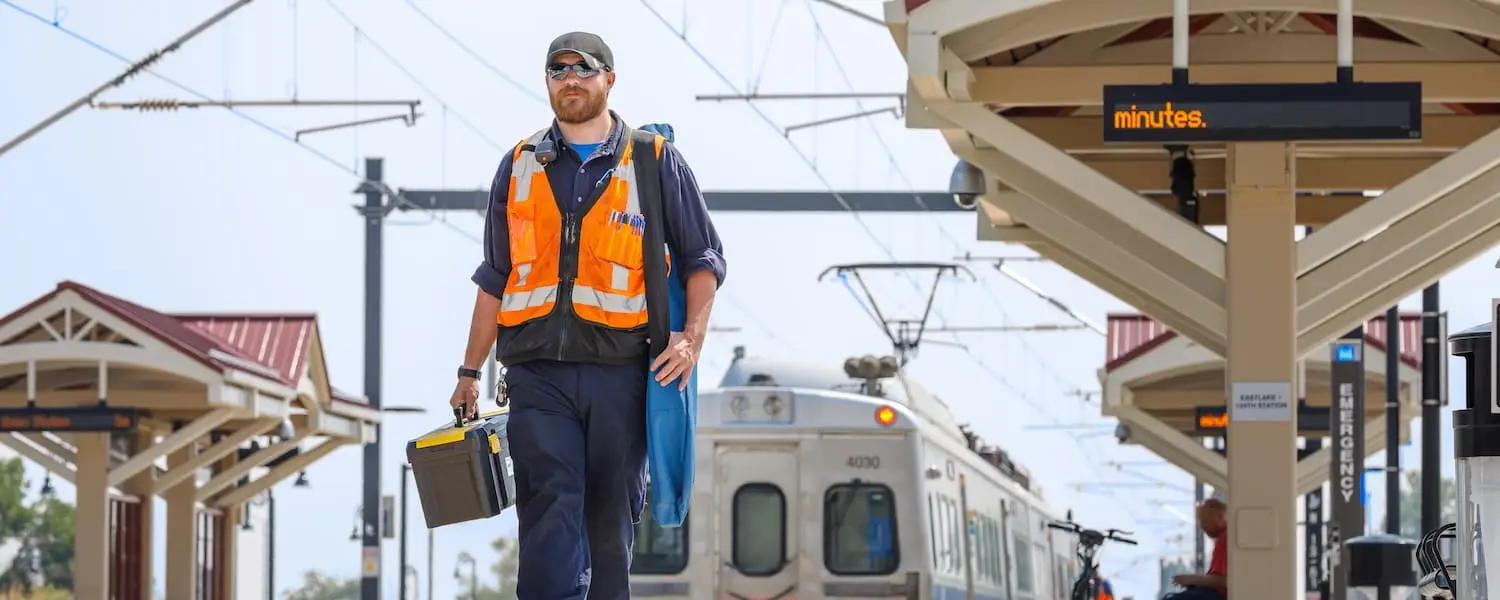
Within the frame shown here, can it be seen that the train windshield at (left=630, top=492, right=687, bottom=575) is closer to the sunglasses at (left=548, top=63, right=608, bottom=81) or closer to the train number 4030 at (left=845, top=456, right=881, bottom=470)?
the train number 4030 at (left=845, top=456, right=881, bottom=470)

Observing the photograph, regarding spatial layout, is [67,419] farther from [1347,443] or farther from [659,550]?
[1347,443]

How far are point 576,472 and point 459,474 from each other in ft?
1.13

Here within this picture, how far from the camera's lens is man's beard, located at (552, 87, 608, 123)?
6.09m

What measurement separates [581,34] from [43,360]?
22975mm

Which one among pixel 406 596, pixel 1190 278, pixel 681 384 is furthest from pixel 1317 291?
pixel 406 596

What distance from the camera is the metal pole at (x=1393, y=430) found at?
1977 cm

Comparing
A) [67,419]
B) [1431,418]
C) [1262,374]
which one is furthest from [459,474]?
[67,419]

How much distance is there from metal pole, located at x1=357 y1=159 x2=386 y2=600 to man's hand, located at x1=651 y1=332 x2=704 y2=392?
1125 inches

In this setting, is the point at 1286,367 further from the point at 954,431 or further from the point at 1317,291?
the point at 954,431

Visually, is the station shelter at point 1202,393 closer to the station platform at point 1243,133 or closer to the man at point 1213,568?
the station platform at point 1243,133

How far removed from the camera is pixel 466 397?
6301 millimetres

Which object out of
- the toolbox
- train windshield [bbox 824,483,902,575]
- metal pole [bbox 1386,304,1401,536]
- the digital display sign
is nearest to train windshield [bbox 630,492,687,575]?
train windshield [bbox 824,483,902,575]

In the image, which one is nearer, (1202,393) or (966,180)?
(966,180)

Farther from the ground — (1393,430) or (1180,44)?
(1180,44)
